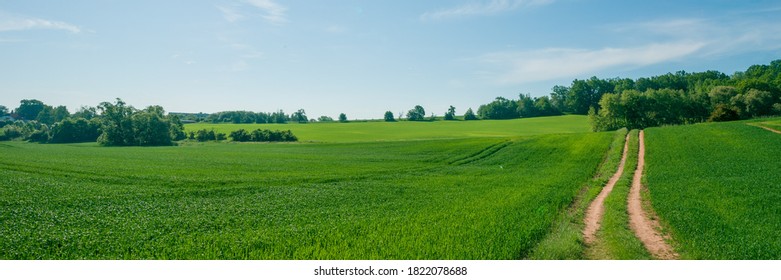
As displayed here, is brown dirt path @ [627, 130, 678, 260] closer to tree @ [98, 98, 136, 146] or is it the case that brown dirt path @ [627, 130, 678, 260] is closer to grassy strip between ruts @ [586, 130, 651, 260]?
grassy strip between ruts @ [586, 130, 651, 260]

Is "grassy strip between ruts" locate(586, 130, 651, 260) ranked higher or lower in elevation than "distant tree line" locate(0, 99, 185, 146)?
lower

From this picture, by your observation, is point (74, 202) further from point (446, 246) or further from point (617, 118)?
point (617, 118)

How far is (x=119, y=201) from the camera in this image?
66.1ft

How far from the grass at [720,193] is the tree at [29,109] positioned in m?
214

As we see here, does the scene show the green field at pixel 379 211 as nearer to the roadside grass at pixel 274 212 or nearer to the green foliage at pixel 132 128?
the roadside grass at pixel 274 212

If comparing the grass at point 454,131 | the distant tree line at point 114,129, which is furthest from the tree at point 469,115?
the distant tree line at point 114,129

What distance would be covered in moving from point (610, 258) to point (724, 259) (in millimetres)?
3556

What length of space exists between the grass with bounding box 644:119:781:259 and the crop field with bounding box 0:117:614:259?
5136 mm

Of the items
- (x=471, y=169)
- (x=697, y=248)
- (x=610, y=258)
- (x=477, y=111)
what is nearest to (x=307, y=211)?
(x=610, y=258)

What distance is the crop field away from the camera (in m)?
13.2

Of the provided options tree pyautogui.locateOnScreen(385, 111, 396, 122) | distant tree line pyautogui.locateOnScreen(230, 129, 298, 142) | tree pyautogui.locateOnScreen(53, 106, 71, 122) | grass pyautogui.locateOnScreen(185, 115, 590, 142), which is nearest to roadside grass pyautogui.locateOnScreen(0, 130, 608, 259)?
grass pyautogui.locateOnScreen(185, 115, 590, 142)

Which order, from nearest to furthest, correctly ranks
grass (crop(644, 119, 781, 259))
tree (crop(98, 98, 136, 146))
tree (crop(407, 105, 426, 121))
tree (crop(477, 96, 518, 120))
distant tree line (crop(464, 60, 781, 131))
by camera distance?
grass (crop(644, 119, 781, 259)) → distant tree line (crop(464, 60, 781, 131)) → tree (crop(98, 98, 136, 146)) → tree (crop(477, 96, 518, 120)) → tree (crop(407, 105, 426, 121))

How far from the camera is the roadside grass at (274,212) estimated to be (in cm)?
1320

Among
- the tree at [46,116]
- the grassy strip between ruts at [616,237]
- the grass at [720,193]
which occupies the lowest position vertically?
the grassy strip between ruts at [616,237]
